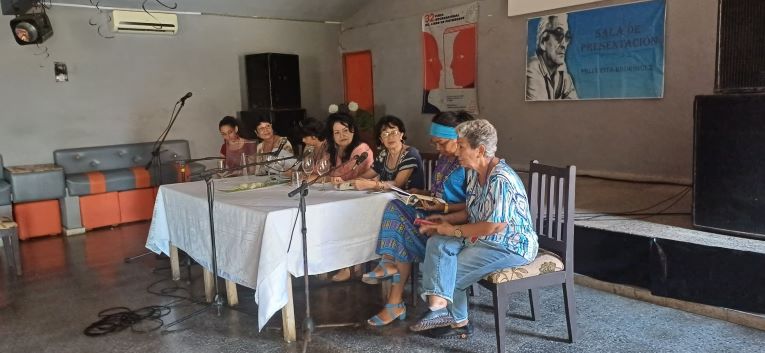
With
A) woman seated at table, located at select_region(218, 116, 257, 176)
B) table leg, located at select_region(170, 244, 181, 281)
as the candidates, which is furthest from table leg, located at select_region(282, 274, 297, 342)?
woman seated at table, located at select_region(218, 116, 257, 176)

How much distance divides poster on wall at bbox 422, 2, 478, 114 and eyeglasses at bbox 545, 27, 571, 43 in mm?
1091

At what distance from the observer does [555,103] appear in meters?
5.89

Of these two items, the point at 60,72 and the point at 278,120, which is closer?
the point at 60,72

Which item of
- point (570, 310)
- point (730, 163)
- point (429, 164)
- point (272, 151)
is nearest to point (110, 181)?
point (272, 151)

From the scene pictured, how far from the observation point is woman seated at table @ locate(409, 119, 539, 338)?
8.66 feet

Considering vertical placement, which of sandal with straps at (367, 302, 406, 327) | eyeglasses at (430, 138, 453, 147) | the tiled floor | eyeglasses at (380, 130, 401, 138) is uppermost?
eyeglasses at (380, 130, 401, 138)

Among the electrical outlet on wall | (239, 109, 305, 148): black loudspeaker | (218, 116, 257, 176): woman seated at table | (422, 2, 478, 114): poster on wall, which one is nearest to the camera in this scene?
(218, 116, 257, 176): woman seated at table

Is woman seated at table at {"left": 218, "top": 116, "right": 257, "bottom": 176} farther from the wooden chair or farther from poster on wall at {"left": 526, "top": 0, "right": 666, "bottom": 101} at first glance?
poster on wall at {"left": 526, "top": 0, "right": 666, "bottom": 101}

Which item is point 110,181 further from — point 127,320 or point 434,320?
point 434,320

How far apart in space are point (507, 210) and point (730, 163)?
1397mm

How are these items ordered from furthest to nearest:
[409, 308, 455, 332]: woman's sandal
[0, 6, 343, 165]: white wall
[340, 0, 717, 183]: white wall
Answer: [0, 6, 343, 165]: white wall < [340, 0, 717, 183]: white wall < [409, 308, 455, 332]: woman's sandal

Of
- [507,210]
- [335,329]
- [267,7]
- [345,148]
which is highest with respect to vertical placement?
[267,7]

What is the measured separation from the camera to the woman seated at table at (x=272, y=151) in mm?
3949

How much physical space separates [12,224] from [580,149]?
192 inches
